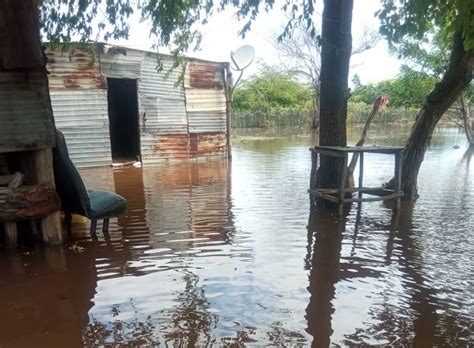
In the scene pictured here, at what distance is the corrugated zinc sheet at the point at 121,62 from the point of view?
14.1m

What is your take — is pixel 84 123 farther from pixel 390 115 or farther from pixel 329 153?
pixel 390 115

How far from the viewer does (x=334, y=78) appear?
7.47 meters

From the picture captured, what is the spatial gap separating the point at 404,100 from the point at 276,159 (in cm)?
1097

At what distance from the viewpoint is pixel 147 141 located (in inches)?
606

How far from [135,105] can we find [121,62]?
2269 mm

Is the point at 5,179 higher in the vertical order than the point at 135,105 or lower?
lower

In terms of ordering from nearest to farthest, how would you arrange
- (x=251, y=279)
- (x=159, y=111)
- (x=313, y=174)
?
(x=251, y=279)
(x=313, y=174)
(x=159, y=111)

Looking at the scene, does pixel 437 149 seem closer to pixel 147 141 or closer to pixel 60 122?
pixel 147 141

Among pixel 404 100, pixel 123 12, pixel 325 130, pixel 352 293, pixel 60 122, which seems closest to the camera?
pixel 352 293

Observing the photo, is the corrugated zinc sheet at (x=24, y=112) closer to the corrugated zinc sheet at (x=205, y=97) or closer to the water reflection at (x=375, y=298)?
the water reflection at (x=375, y=298)

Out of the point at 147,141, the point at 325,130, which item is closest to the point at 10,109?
the point at 325,130

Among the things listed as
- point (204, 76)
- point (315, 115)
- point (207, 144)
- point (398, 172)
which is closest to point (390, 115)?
point (315, 115)

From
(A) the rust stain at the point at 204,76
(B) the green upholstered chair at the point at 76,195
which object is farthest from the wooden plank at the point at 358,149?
(A) the rust stain at the point at 204,76

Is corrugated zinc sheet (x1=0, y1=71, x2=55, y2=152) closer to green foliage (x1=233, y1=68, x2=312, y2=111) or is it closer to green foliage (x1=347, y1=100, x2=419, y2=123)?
green foliage (x1=233, y1=68, x2=312, y2=111)
